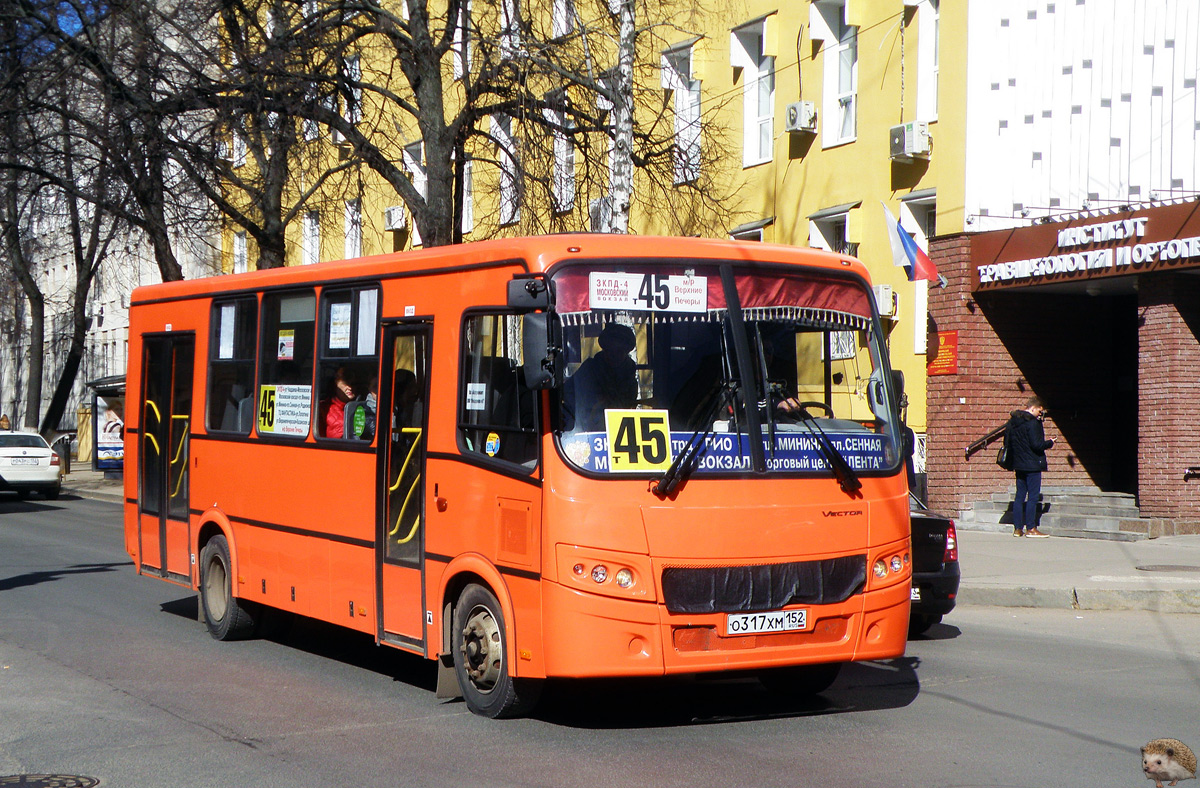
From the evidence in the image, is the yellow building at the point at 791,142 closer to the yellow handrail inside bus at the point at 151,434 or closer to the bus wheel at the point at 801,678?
the yellow handrail inside bus at the point at 151,434

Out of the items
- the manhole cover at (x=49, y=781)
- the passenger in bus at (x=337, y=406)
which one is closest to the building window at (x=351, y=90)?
the passenger in bus at (x=337, y=406)

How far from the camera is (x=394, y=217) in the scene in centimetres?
3428

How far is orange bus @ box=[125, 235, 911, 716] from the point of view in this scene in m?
6.95

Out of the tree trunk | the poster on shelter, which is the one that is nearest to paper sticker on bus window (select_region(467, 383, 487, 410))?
the tree trunk

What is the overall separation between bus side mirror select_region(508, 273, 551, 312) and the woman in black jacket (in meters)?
12.8

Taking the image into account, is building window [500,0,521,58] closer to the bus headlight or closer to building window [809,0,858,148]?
building window [809,0,858,148]

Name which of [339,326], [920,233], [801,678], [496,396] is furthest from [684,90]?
[496,396]

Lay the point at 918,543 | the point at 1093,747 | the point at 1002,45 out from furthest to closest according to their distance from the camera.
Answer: the point at 1002,45 < the point at 918,543 < the point at 1093,747

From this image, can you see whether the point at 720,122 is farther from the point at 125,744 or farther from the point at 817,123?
the point at 125,744

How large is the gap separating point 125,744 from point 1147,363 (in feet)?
49.5

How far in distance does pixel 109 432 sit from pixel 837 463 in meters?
31.9

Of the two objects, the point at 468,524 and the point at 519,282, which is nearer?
the point at 519,282

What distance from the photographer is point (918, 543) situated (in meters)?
10.7

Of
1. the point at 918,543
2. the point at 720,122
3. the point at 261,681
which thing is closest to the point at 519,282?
the point at 261,681
